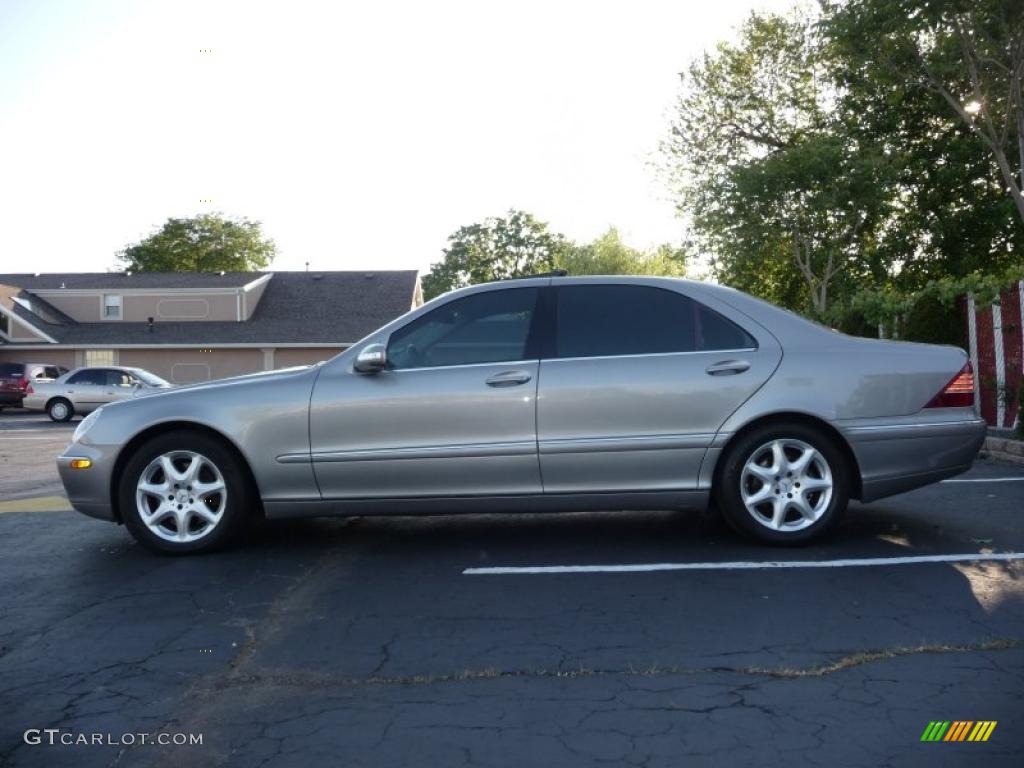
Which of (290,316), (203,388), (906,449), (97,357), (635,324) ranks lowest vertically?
(906,449)

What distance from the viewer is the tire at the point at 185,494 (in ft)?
18.9

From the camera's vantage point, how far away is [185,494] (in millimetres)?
5820

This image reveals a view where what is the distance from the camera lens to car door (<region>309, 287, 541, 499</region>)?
18.5ft

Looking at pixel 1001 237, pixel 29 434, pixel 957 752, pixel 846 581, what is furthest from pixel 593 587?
pixel 1001 237

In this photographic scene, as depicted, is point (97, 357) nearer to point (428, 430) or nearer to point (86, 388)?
point (86, 388)

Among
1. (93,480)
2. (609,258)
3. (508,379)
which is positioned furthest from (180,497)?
(609,258)

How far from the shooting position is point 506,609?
15.0ft

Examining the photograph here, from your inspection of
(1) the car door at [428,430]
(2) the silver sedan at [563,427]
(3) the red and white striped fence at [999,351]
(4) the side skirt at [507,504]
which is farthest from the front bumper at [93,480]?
(3) the red and white striped fence at [999,351]

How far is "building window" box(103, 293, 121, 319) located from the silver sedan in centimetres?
4261

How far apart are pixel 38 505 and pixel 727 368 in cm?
604

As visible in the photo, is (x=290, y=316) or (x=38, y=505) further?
(x=290, y=316)

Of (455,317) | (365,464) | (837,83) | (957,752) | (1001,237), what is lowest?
(957,752)

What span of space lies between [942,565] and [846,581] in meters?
0.67

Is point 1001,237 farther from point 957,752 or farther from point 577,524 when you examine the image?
point 957,752
